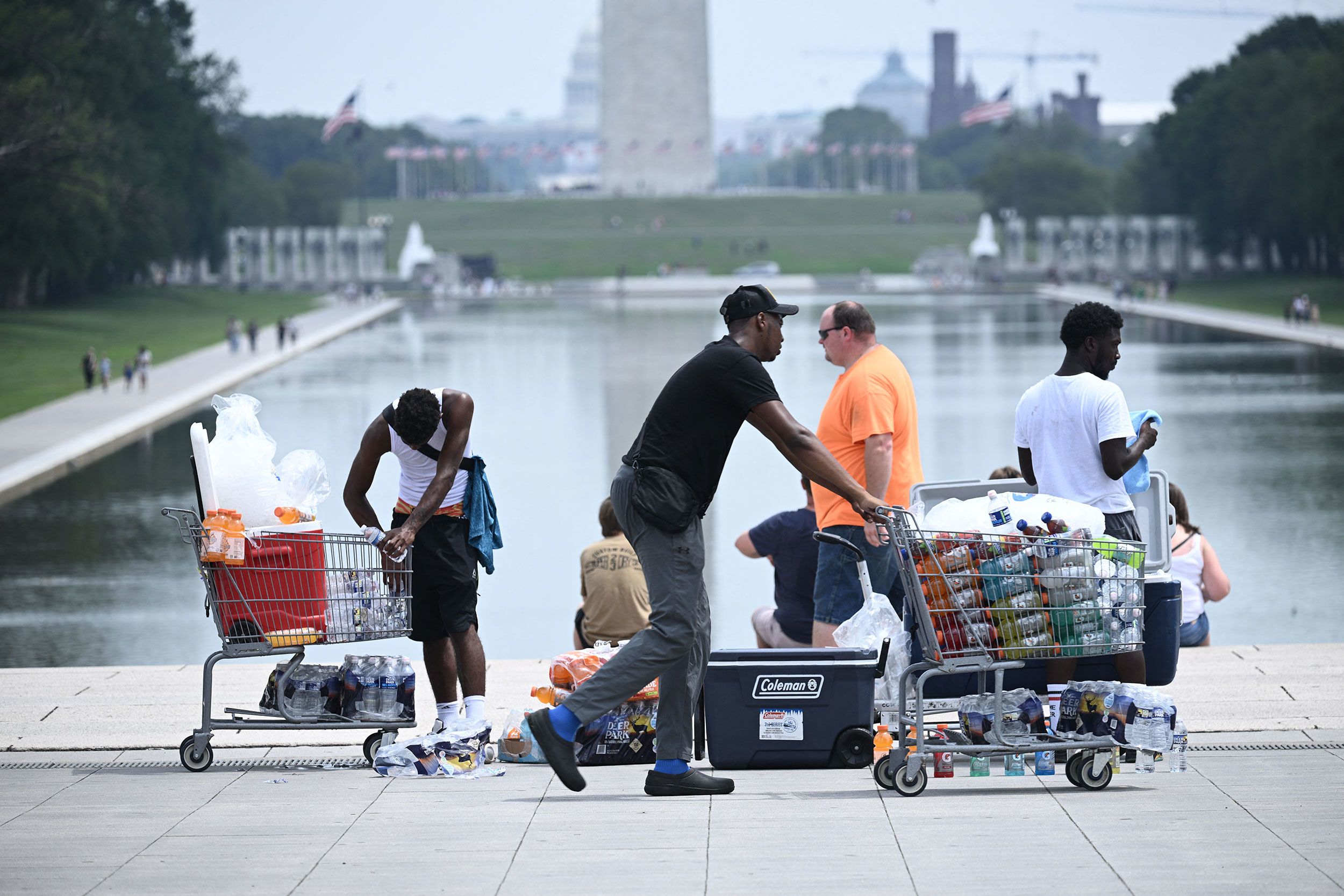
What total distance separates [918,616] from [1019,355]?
110 ft

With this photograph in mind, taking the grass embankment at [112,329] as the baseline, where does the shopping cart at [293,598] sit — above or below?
above

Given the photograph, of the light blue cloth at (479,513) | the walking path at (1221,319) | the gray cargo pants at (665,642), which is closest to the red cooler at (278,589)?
the light blue cloth at (479,513)

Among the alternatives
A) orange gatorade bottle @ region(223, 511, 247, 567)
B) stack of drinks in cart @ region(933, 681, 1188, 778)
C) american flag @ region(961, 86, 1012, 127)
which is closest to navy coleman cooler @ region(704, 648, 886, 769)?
stack of drinks in cart @ region(933, 681, 1188, 778)

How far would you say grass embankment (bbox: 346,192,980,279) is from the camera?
315 ft

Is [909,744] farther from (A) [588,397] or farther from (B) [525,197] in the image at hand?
(B) [525,197]

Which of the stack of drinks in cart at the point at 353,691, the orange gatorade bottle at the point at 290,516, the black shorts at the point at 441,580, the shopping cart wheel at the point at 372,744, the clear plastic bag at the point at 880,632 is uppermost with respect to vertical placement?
the orange gatorade bottle at the point at 290,516

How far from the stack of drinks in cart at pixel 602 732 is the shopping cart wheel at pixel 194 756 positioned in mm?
1043

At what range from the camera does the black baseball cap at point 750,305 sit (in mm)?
6027

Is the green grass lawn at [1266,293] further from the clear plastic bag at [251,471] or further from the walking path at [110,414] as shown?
the clear plastic bag at [251,471]

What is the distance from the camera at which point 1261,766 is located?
243 inches

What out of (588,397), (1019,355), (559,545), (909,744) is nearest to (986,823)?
(909,744)

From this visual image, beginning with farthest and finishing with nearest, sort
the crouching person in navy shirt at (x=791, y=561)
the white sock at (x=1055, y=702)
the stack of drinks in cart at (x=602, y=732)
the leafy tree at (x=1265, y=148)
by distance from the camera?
the leafy tree at (x=1265, y=148) < the crouching person in navy shirt at (x=791, y=561) < the stack of drinks in cart at (x=602, y=732) < the white sock at (x=1055, y=702)

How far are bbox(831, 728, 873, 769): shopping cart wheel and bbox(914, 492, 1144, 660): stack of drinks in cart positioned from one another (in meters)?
0.58

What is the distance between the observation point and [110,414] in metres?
29.1
